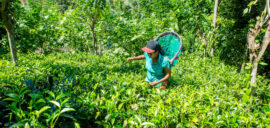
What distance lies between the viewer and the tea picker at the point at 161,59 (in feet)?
9.80

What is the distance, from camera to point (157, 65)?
3.25m

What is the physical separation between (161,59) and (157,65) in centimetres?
18

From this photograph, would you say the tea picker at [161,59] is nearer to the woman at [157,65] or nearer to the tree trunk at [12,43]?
the woman at [157,65]

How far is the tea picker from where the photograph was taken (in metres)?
2.99

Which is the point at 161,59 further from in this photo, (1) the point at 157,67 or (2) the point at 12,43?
(2) the point at 12,43

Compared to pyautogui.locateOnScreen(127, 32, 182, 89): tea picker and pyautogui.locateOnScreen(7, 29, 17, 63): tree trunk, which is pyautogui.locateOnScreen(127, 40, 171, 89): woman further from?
pyautogui.locateOnScreen(7, 29, 17, 63): tree trunk

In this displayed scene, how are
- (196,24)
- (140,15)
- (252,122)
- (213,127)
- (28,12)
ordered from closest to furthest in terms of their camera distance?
1. (213,127)
2. (252,122)
3. (28,12)
4. (196,24)
5. (140,15)

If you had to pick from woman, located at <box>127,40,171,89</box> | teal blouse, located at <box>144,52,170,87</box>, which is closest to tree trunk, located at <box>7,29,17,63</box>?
woman, located at <box>127,40,171,89</box>

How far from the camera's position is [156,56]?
3.14m

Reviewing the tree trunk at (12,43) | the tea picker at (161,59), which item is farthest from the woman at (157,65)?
the tree trunk at (12,43)

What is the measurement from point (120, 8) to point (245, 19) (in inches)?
241

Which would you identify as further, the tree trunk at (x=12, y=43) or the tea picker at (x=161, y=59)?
the tree trunk at (x=12, y=43)

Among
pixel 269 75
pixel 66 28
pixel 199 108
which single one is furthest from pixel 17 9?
pixel 269 75

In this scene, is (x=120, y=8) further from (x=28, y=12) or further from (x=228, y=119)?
(x=228, y=119)
